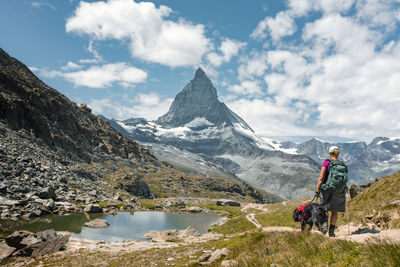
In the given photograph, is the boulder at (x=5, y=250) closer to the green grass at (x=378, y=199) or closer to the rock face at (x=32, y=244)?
the rock face at (x=32, y=244)

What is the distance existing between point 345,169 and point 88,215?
6973 cm

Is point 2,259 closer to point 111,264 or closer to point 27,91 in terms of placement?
point 111,264

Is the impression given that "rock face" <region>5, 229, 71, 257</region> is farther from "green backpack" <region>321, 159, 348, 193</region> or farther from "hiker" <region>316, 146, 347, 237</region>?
"green backpack" <region>321, 159, 348, 193</region>

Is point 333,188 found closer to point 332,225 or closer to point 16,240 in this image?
point 332,225

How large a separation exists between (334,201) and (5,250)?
34.5 m

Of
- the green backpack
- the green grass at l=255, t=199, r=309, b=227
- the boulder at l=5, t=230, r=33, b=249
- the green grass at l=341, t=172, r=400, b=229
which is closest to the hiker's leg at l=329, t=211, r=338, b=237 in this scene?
the green backpack

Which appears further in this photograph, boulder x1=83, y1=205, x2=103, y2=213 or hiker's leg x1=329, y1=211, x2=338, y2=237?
boulder x1=83, y1=205, x2=103, y2=213

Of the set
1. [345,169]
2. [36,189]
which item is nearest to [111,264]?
[345,169]

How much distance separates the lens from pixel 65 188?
281 feet

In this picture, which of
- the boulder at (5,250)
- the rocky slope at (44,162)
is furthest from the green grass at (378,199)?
the rocky slope at (44,162)

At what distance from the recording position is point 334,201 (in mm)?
12484

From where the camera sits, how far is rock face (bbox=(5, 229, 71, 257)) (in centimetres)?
2825

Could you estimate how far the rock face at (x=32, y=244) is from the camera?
28.2 metres

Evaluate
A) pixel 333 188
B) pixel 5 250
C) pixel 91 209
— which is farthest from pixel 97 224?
pixel 333 188
